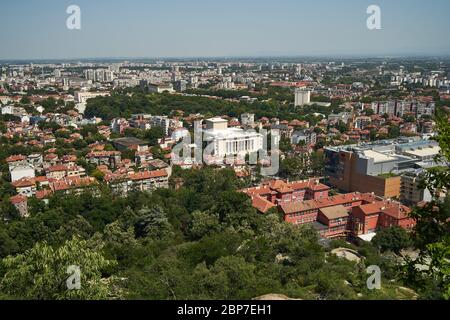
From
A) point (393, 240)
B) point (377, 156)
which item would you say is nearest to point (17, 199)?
point (393, 240)

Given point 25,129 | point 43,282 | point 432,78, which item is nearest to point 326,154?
point 43,282

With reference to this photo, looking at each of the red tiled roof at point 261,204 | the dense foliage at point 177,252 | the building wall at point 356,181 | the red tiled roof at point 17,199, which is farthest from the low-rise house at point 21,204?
the building wall at point 356,181

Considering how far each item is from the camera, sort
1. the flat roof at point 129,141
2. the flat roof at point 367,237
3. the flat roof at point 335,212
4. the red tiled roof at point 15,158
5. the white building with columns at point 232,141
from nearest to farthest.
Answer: the flat roof at point 367,237
the flat roof at point 335,212
the red tiled roof at point 15,158
the white building with columns at point 232,141
the flat roof at point 129,141

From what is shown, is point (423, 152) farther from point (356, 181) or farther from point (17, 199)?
point (17, 199)

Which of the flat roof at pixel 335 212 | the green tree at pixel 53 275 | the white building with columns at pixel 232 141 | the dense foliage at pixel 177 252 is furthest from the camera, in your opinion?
the white building with columns at pixel 232 141

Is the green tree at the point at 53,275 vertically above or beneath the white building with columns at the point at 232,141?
above

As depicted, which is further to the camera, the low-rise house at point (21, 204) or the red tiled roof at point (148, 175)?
the red tiled roof at point (148, 175)

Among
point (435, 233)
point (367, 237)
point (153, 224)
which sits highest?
point (435, 233)

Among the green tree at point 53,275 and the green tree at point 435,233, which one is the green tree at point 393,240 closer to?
the green tree at point 435,233

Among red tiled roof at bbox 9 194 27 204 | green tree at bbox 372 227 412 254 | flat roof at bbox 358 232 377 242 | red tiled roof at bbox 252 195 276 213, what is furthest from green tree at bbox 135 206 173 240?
flat roof at bbox 358 232 377 242

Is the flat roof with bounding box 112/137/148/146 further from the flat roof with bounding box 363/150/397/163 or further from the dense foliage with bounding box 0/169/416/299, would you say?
the flat roof with bounding box 363/150/397/163
